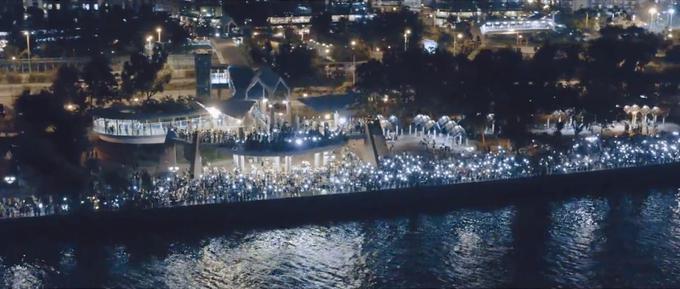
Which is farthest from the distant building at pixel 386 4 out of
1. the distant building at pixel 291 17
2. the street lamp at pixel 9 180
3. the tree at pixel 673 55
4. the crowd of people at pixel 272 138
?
the street lamp at pixel 9 180

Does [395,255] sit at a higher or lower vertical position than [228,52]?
lower

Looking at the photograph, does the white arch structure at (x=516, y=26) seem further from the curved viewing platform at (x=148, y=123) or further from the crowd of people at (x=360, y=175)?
the curved viewing platform at (x=148, y=123)

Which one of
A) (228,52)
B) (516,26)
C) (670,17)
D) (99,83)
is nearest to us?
(99,83)

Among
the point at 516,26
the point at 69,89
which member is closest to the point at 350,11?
the point at 516,26

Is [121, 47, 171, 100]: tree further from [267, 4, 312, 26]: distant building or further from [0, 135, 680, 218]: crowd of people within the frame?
[267, 4, 312, 26]: distant building

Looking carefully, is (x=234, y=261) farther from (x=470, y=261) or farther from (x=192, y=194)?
(x=470, y=261)

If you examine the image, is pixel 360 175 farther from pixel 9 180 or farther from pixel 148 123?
pixel 9 180
